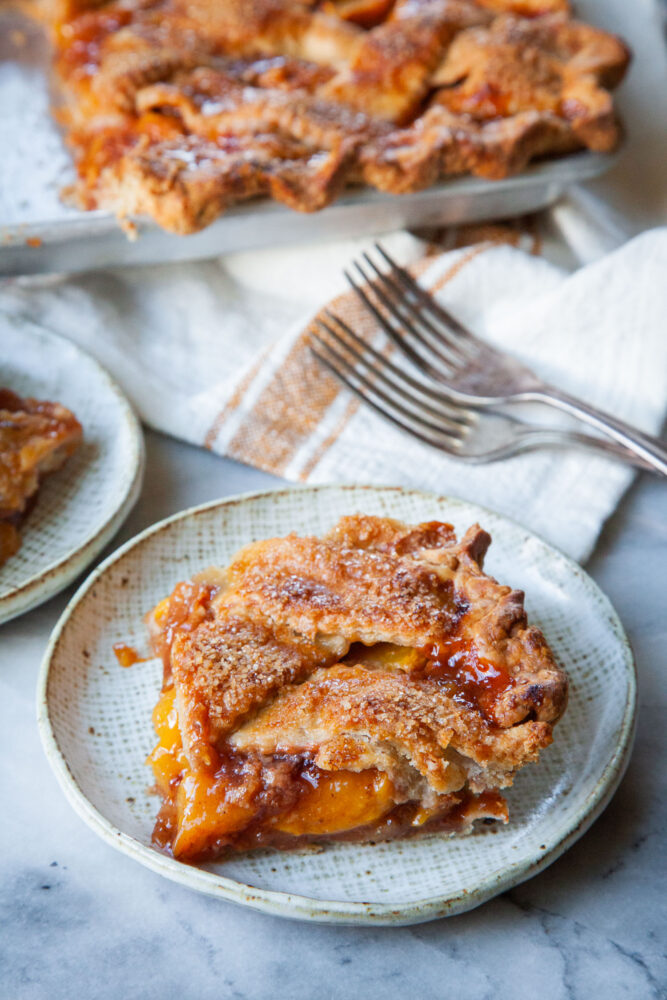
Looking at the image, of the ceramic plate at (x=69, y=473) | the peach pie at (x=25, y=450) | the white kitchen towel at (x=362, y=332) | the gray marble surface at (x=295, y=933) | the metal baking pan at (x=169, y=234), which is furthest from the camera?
the metal baking pan at (x=169, y=234)

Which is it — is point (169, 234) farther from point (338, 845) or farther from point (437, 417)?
point (338, 845)

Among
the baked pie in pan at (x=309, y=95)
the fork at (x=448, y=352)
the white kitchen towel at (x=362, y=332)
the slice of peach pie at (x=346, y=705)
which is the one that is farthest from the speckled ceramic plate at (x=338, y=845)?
the baked pie in pan at (x=309, y=95)

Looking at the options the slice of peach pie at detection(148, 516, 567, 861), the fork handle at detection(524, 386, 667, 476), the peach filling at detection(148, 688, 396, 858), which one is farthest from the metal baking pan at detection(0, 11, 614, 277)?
the peach filling at detection(148, 688, 396, 858)

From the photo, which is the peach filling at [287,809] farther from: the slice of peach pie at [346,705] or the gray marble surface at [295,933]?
the gray marble surface at [295,933]

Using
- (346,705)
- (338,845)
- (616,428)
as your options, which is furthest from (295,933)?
(616,428)

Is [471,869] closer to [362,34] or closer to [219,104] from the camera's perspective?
[219,104]

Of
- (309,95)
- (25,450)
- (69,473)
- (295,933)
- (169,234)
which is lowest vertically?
(295,933)

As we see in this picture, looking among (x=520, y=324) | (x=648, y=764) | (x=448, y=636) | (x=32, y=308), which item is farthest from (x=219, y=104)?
(x=648, y=764)
